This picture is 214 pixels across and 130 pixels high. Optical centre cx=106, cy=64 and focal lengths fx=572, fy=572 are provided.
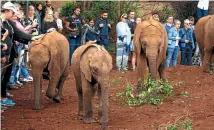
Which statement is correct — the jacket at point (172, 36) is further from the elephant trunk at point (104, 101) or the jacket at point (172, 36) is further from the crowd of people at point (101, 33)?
the elephant trunk at point (104, 101)

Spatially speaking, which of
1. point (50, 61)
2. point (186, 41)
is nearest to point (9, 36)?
point (50, 61)

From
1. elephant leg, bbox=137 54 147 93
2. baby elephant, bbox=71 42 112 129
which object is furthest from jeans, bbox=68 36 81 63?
baby elephant, bbox=71 42 112 129

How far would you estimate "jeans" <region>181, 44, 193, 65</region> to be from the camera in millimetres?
21000

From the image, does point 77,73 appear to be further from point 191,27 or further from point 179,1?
point 179,1

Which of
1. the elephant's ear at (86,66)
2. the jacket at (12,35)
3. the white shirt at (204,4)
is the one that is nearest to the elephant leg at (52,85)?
the jacket at (12,35)

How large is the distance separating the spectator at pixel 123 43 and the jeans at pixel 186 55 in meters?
2.54

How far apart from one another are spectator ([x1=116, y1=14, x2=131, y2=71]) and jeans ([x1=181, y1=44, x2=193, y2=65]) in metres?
2.54

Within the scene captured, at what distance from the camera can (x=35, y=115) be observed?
11.9 m

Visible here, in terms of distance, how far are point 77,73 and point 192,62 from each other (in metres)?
11.1

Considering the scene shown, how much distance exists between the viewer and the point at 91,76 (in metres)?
10.8

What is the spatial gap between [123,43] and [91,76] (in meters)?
8.67

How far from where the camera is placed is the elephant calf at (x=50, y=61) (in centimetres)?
1283

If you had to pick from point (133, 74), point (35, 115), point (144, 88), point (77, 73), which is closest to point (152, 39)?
point (144, 88)

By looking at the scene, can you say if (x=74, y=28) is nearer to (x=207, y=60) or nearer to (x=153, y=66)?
(x=207, y=60)
